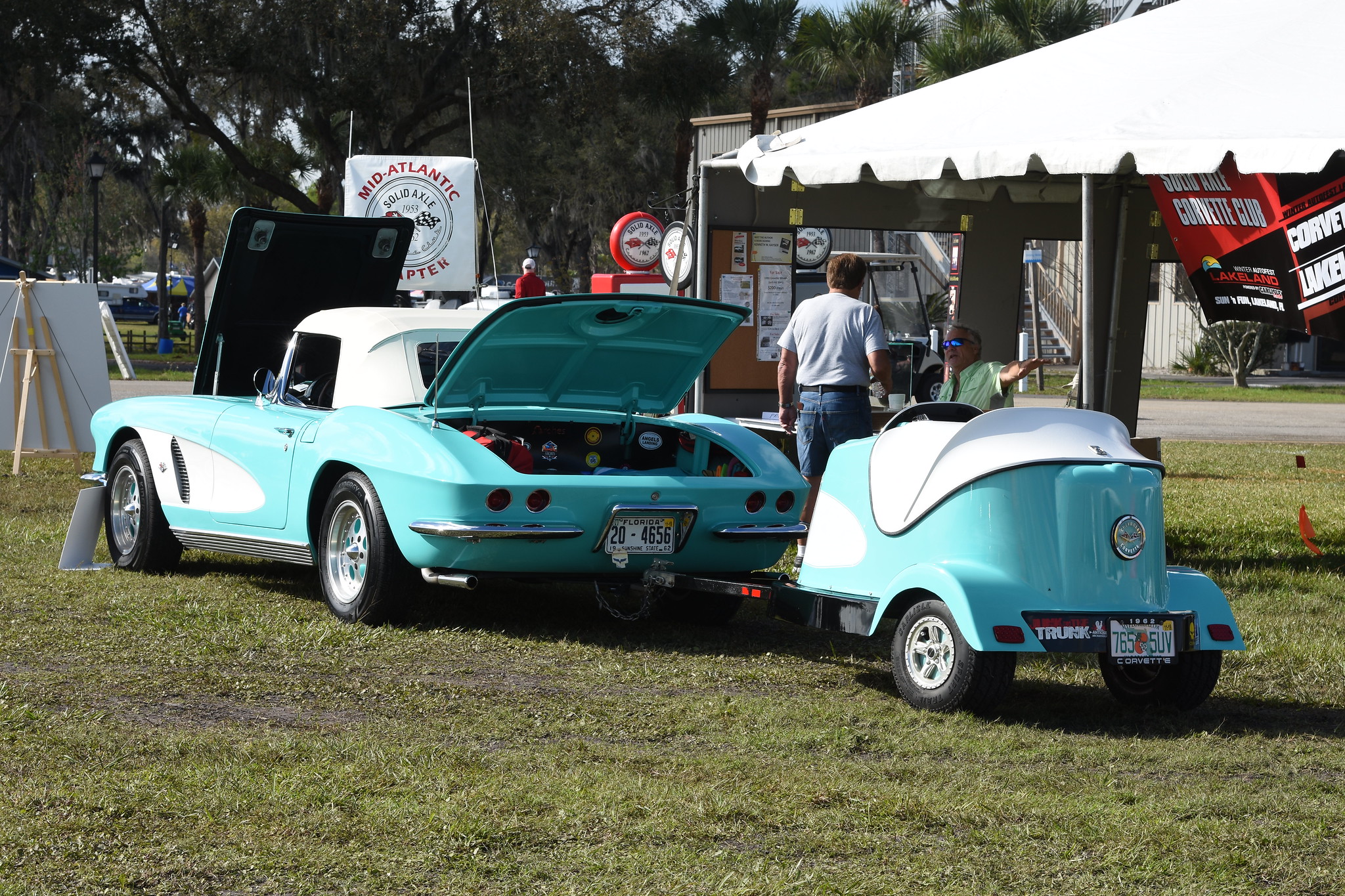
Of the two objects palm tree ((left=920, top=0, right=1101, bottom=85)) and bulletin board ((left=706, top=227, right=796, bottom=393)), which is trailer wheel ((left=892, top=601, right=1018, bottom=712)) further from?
palm tree ((left=920, top=0, right=1101, bottom=85))

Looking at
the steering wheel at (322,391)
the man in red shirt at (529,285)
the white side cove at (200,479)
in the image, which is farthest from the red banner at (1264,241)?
the man in red shirt at (529,285)

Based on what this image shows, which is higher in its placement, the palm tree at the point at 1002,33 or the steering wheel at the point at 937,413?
the palm tree at the point at 1002,33

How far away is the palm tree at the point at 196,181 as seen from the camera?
132ft

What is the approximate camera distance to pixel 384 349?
7.38m

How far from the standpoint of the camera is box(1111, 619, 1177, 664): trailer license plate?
5.46 metres

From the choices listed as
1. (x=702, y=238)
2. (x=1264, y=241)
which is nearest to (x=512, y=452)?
(x=1264, y=241)

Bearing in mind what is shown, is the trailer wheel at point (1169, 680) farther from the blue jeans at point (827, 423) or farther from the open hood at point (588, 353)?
the blue jeans at point (827, 423)

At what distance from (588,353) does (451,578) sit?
1.30m

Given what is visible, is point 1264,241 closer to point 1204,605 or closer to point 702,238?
point 1204,605

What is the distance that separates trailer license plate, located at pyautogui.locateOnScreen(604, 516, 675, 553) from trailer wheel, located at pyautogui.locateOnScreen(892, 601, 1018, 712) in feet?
4.65

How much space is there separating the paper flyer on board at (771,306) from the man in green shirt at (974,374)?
4059 millimetres

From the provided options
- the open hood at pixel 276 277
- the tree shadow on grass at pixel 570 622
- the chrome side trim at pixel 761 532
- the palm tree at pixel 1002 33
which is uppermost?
the palm tree at pixel 1002 33

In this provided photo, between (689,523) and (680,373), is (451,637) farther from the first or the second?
(680,373)

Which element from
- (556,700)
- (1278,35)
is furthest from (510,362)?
(1278,35)
